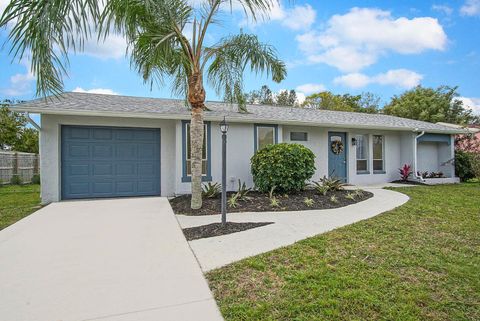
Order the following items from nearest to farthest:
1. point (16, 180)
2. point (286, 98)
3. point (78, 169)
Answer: point (78, 169) < point (16, 180) < point (286, 98)

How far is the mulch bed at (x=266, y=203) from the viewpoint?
6.45 metres

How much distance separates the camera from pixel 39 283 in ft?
9.39

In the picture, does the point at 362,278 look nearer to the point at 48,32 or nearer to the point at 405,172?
the point at 48,32

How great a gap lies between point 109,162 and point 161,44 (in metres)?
4.38

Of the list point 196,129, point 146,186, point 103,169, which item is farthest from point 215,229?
point 103,169

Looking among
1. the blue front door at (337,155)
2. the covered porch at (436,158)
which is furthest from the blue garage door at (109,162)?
the covered porch at (436,158)

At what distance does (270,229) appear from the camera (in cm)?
489

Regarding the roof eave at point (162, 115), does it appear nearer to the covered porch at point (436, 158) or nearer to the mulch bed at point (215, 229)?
the covered porch at point (436, 158)

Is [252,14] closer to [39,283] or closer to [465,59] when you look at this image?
[39,283]

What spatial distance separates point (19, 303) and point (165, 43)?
5.19 m

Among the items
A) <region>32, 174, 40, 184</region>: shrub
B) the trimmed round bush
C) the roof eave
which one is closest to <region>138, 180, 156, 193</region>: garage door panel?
the roof eave

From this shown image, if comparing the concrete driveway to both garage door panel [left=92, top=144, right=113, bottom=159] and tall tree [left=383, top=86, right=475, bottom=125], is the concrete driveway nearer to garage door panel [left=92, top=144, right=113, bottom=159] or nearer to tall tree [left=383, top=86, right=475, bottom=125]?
garage door panel [left=92, top=144, right=113, bottom=159]

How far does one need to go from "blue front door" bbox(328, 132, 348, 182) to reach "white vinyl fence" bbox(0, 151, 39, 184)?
49.6ft

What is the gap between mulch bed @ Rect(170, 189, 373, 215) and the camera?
645cm
